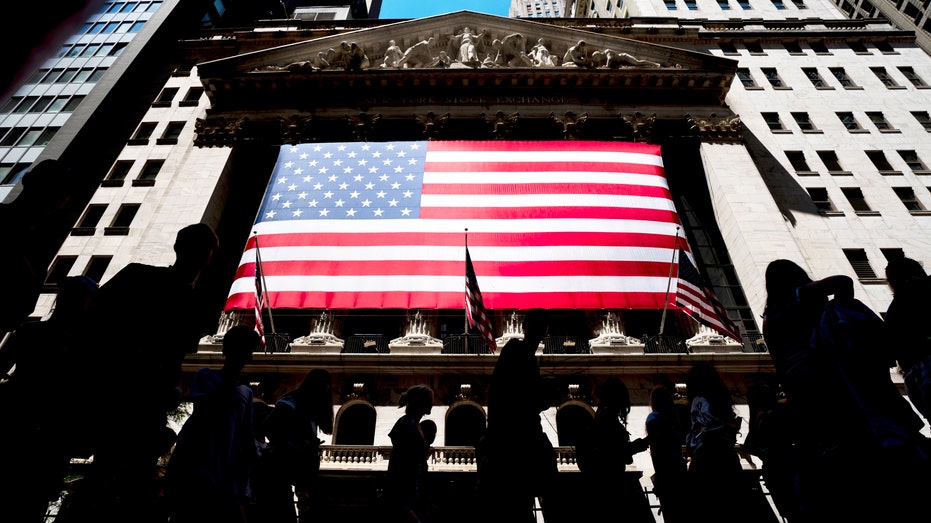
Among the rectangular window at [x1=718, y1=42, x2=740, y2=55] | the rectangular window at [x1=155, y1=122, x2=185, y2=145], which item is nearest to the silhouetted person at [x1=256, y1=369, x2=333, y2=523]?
the rectangular window at [x1=155, y1=122, x2=185, y2=145]

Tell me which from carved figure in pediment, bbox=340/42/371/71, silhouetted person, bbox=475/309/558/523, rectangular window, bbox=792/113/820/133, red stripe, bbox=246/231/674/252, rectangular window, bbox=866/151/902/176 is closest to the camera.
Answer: silhouetted person, bbox=475/309/558/523

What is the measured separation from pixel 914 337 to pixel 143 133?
33.0 m

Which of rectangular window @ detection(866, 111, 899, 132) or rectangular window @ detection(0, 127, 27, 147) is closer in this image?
rectangular window @ detection(866, 111, 899, 132)

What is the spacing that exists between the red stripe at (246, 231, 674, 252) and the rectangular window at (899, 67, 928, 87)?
24890 millimetres

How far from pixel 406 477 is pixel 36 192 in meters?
4.84

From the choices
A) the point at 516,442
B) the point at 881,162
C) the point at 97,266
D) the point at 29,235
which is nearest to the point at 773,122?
the point at 881,162

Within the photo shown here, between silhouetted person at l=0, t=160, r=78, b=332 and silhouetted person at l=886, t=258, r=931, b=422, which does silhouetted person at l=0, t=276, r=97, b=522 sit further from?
silhouetted person at l=886, t=258, r=931, b=422

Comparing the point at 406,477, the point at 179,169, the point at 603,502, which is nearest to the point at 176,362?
the point at 406,477

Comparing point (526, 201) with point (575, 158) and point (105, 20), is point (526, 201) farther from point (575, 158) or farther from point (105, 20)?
point (105, 20)

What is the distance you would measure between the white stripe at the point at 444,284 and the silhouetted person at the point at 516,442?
1124 cm

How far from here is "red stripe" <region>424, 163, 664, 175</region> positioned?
20.4 m

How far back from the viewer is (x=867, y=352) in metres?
4.15

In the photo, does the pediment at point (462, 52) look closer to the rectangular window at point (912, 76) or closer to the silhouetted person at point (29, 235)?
the rectangular window at point (912, 76)

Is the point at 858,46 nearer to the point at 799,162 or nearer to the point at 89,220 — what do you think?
the point at 799,162
